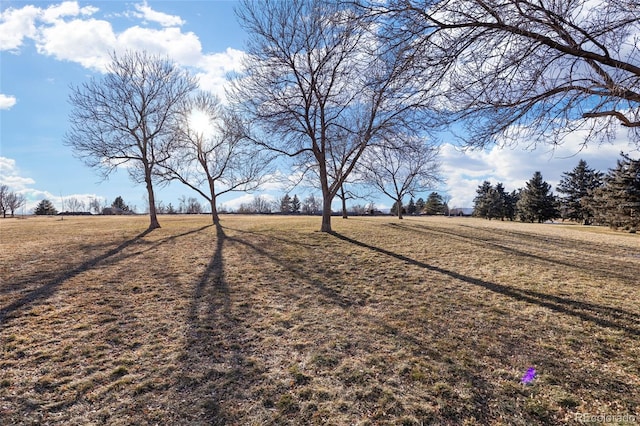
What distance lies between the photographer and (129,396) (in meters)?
3.02

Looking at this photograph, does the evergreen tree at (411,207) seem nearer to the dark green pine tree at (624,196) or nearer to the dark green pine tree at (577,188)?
the dark green pine tree at (577,188)

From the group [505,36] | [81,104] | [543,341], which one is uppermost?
[81,104]

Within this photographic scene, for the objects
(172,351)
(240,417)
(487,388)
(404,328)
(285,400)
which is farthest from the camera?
(404,328)

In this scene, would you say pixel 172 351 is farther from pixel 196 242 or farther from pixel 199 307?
pixel 196 242

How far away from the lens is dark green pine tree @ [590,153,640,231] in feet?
81.4

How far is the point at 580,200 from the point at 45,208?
93963 mm

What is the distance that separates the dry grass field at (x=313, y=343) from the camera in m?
2.90

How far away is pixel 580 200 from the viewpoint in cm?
3662

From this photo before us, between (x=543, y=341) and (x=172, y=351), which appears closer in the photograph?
(x=172, y=351)

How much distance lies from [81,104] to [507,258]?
73.2ft

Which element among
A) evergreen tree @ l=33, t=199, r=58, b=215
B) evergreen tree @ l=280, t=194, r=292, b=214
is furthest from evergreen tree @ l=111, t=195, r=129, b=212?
evergreen tree @ l=280, t=194, r=292, b=214

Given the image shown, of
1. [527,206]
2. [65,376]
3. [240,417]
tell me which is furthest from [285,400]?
[527,206]

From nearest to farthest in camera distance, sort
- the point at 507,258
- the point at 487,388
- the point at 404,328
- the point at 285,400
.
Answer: the point at 285,400, the point at 487,388, the point at 404,328, the point at 507,258

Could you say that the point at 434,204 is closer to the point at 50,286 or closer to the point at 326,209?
the point at 326,209
